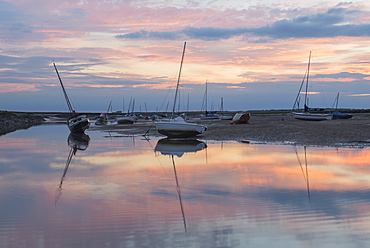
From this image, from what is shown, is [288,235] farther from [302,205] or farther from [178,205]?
[178,205]

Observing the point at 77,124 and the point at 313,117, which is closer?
the point at 77,124

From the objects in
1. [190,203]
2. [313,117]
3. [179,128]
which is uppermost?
[313,117]

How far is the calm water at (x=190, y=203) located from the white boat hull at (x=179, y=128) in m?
11.8

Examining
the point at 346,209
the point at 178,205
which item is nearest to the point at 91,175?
the point at 178,205

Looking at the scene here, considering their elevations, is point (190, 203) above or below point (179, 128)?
below

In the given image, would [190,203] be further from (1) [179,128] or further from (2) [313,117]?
(2) [313,117]

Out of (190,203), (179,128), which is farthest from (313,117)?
(190,203)

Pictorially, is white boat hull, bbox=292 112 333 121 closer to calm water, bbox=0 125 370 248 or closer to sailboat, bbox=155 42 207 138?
sailboat, bbox=155 42 207 138

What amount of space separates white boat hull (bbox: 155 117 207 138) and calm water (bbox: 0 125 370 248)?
1182cm

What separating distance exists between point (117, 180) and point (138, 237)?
6611mm

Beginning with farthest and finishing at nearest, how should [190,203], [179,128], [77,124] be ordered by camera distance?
[77,124], [179,128], [190,203]

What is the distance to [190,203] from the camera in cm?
997

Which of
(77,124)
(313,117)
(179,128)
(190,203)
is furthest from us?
(313,117)

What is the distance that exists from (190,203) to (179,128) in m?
20.6
